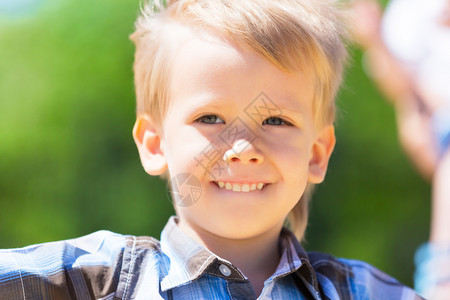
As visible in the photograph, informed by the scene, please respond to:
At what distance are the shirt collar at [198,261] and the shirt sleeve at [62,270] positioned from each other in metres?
0.10

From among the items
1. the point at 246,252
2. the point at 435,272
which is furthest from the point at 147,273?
the point at 435,272

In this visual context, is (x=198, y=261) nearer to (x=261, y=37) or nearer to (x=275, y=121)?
(x=275, y=121)

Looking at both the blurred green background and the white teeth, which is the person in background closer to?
the blurred green background

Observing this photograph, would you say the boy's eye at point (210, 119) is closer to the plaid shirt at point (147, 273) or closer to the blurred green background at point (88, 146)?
the plaid shirt at point (147, 273)

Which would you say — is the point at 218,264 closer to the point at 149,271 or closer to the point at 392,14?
the point at 149,271

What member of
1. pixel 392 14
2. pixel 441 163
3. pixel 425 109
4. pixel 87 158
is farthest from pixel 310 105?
pixel 87 158

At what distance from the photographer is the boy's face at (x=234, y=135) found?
1171mm

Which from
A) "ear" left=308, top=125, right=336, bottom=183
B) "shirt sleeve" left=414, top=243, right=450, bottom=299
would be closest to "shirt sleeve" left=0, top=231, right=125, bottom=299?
"ear" left=308, top=125, right=336, bottom=183

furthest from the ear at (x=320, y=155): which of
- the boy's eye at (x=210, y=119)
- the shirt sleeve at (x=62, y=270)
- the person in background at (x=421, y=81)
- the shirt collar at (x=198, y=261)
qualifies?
the person in background at (x=421, y=81)

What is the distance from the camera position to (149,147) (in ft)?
4.41

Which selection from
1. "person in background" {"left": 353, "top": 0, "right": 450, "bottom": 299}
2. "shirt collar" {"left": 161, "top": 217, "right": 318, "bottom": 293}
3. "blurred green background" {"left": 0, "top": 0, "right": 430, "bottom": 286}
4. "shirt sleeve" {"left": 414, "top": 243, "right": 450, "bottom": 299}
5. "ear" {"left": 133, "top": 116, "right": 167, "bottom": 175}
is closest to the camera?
"shirt collar" {"left": 161, "top": 217, "right": 318, "bottom": 293}

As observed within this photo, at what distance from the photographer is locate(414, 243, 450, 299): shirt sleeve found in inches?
70.7

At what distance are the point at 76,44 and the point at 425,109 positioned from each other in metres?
1.70

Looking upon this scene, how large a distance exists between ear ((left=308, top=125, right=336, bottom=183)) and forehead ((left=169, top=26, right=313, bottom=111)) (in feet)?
0.50
